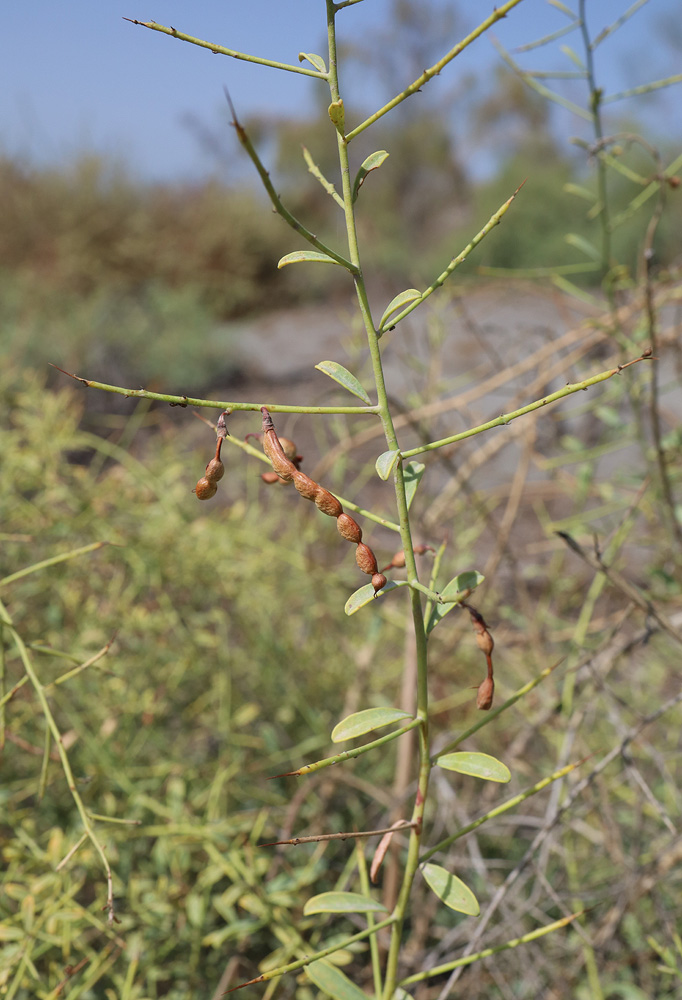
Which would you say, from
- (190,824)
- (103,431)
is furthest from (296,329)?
(190,824)

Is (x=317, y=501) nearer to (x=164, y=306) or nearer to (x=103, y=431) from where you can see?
(x=103, y=431)

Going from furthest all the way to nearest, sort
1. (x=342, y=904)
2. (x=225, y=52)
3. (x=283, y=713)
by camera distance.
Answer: (x=283, y=713), (x=342, y=904), (x=225, y=52)

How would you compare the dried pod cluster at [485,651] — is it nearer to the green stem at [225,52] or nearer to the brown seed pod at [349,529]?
the brown seed pod at [349,529]

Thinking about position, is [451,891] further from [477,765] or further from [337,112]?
[337,112]

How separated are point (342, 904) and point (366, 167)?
0.30 meters

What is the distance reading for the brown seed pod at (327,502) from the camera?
24 centimetres

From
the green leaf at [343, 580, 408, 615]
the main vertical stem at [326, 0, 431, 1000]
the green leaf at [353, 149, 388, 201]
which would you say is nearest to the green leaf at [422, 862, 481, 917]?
the main vertical stem at [326, 0, 431, 1000]

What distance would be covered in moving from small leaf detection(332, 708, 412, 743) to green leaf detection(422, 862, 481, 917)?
7 centimetres

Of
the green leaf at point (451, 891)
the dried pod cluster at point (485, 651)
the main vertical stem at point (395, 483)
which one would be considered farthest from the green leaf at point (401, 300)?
the green leaf at point (451, 891)

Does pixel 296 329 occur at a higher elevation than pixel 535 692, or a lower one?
higher

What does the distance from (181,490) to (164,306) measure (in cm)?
365

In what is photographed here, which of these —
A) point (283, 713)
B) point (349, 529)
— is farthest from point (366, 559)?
point (283, 713)

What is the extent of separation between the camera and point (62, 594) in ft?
2.56

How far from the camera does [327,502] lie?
0.24 metres
